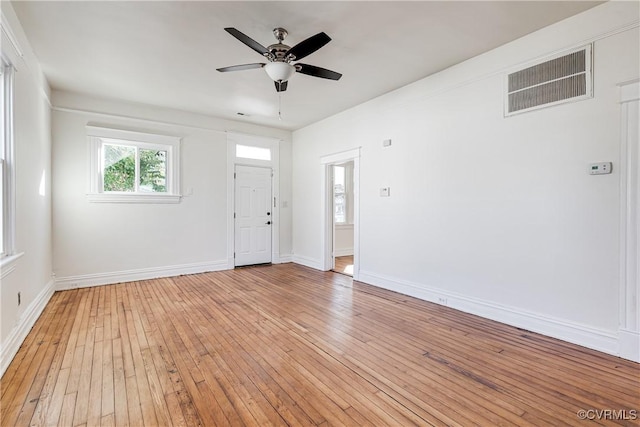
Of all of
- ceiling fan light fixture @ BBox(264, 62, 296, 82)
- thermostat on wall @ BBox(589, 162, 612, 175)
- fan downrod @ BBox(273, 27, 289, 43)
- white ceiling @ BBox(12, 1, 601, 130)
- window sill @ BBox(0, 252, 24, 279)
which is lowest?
window sill @ BBox(0, 252, 24, 279)

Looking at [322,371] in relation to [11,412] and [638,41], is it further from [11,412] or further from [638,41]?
[638,41]

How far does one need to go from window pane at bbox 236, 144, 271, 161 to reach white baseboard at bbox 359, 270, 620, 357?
3.78 meters

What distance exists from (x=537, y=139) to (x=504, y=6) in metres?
1.26

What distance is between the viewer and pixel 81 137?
4.66 metres

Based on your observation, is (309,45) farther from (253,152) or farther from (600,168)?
(253,152)

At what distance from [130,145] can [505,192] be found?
555 centimetres

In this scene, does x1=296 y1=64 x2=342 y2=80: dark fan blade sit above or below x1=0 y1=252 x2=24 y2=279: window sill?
above

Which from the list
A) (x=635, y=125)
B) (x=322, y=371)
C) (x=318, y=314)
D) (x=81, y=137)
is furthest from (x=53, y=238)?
(x=635, y=125)

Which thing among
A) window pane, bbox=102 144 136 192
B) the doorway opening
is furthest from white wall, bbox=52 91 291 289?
the doorway opening

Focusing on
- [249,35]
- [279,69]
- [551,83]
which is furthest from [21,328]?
[551,83]

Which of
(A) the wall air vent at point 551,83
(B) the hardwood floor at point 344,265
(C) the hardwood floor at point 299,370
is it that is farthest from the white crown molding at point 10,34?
(B) the hardwood floor at point 344,265

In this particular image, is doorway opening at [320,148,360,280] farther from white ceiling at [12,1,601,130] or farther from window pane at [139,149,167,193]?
window pane at [139,149,167,193]

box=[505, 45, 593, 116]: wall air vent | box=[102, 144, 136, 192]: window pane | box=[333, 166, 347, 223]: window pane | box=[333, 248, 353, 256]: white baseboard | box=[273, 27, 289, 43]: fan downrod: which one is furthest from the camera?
box=[333, 166, 347, 223]: window pane

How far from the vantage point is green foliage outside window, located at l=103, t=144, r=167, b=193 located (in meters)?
4.92
